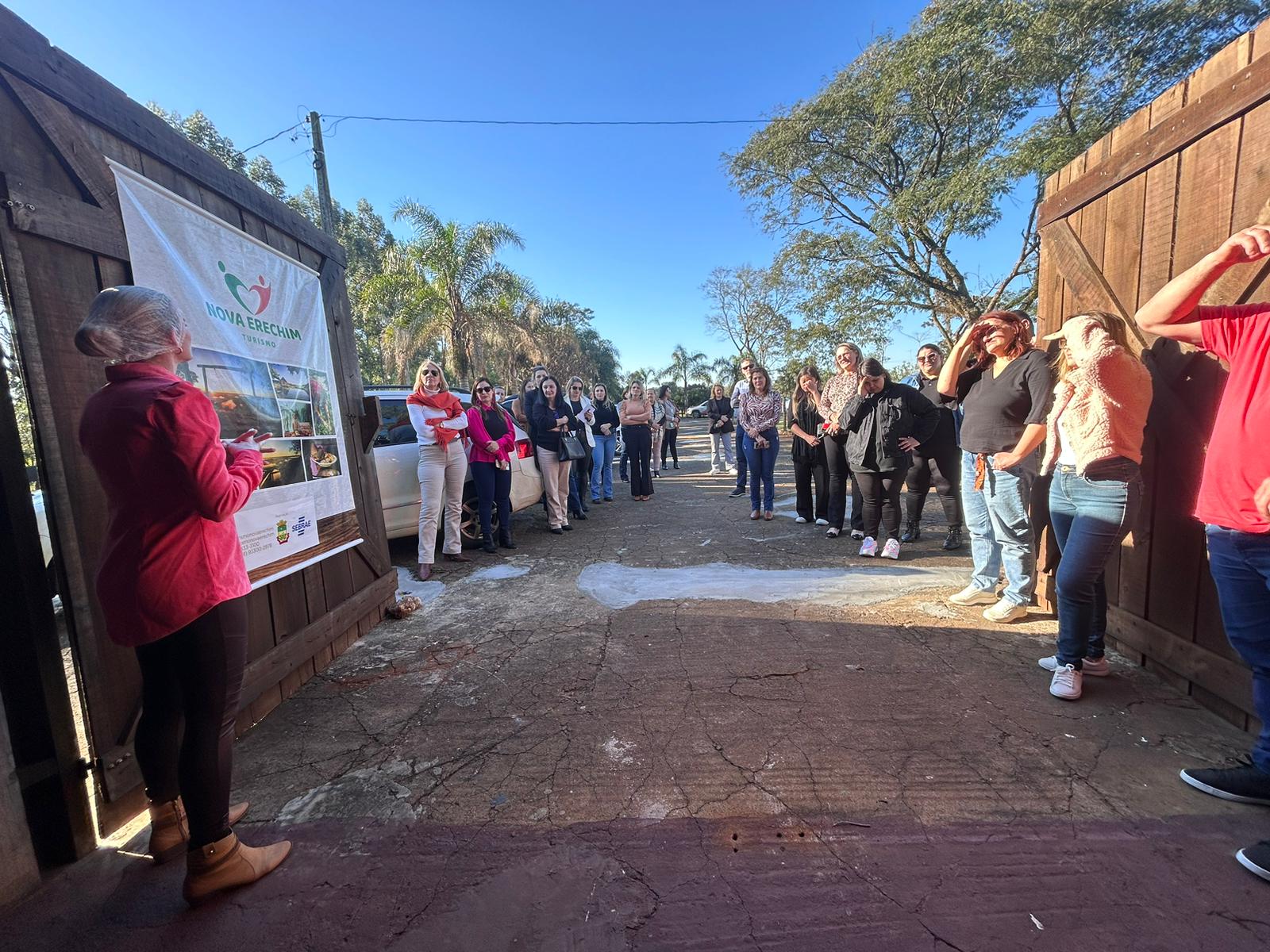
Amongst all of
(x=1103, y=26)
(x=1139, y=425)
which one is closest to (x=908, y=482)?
(x=1139, y=425)

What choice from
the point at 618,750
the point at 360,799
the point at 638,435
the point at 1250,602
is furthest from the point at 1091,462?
the point at 638,435

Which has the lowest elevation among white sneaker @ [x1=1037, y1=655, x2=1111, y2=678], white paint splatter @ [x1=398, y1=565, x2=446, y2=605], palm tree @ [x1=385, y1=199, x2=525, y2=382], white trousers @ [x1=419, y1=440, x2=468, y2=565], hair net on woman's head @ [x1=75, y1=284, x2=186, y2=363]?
white sneaker @ [x1=1037, y1=655, x2=1111, y2=678]

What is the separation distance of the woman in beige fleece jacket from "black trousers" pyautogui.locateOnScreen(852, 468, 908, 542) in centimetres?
234

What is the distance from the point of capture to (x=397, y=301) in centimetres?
1794

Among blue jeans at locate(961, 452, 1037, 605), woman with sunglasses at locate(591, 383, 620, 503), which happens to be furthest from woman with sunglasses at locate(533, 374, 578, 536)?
blue jeans at locate(961, 452, 1037, 605)

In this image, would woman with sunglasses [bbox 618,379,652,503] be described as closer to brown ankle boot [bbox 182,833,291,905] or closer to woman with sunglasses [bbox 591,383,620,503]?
woman with sunglasses [bbox 591,383,620,503]

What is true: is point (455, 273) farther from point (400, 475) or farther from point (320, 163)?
point (400, 475)

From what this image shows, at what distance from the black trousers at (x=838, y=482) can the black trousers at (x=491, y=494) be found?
3.46 meters

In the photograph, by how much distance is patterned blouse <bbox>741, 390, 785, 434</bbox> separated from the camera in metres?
7.00

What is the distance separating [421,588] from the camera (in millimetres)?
4734

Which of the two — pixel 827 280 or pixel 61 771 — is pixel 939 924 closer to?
pixel 61 771

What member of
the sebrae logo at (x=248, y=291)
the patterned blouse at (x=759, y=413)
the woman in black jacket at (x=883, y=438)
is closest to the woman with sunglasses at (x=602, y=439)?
the patterned blouse at (x=759, y=413)

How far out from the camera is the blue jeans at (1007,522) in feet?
11.3

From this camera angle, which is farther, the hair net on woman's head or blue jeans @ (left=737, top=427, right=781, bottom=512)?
blue jeans @ (left=737, top=427, right=781, bottom=512)
